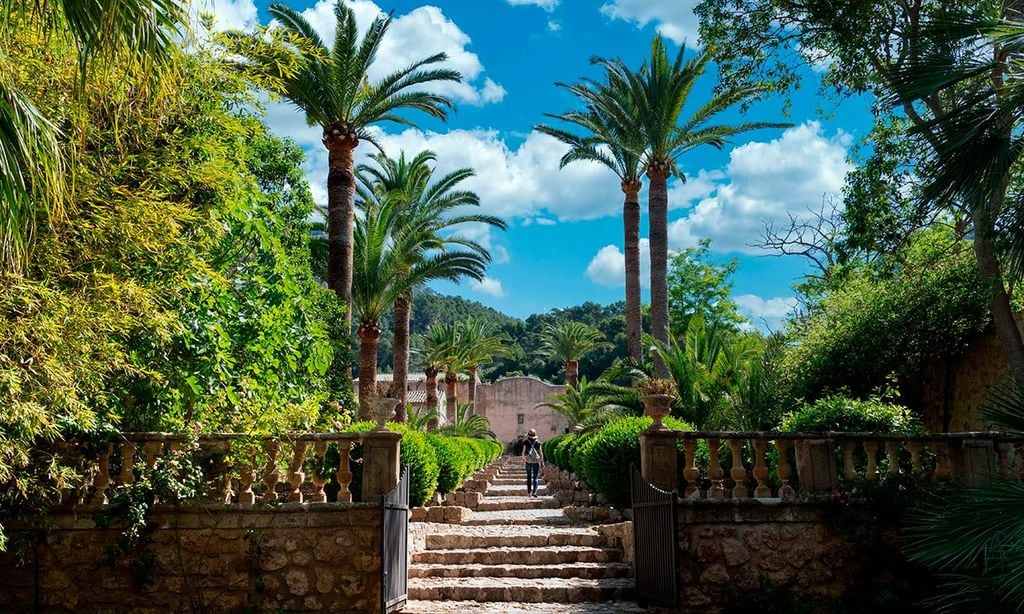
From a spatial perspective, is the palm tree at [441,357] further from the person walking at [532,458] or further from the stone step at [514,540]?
the stone step at [514,540]

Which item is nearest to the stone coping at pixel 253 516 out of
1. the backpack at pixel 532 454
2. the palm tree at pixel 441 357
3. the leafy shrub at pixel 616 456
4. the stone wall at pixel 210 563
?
the stone wall at pixel 210 563

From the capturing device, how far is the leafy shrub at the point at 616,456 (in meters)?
12.5

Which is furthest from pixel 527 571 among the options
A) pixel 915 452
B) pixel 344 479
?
pixel 915 452

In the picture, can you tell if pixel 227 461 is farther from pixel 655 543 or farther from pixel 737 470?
pixel 737 470

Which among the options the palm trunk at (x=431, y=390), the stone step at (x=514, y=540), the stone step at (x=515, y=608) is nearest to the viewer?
the stone step at (x=515, y=608)

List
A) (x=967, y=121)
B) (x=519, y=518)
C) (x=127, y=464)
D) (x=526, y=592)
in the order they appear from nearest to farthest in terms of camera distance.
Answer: (x=967, y=121) < (x=127, y=464) < (x=526, y=592) < (x=519, y=518)

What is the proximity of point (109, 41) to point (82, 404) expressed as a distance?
4049 millimetres

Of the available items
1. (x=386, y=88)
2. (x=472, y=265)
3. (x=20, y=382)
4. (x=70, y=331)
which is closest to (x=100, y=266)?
(x=70, y=331)

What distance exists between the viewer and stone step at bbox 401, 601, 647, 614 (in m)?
9.09

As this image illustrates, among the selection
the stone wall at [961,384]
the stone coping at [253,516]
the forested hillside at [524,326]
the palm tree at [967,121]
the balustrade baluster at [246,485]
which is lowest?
the stone coping at [253,516]

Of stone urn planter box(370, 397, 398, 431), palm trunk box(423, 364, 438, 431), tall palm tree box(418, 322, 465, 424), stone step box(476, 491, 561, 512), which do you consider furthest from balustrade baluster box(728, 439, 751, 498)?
tall palm tree box(418, 322, 465, 424)

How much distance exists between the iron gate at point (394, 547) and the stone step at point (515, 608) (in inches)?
11.1

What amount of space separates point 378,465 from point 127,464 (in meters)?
2.60

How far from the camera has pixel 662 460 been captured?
369 inches
